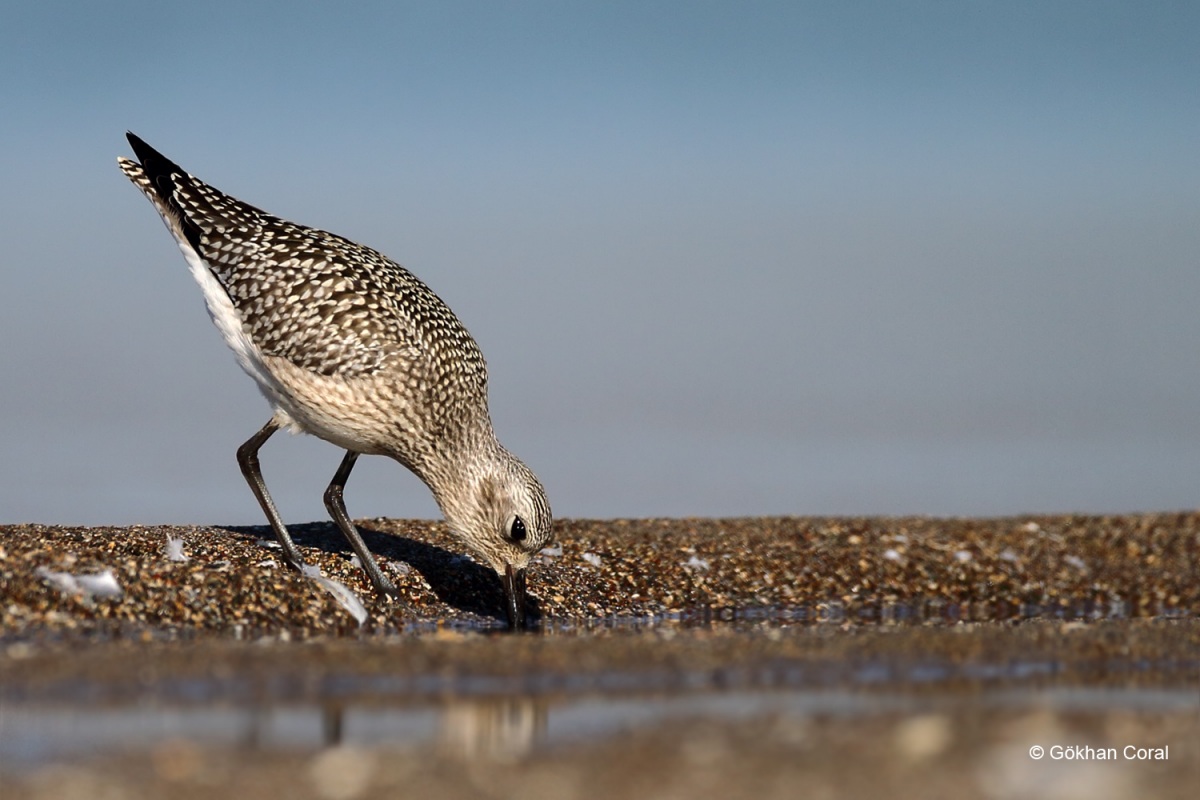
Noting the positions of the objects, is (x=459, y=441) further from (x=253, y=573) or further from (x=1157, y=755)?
(x=1157, y=755)

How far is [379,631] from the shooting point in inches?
350

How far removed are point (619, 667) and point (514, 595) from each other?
2.90 m

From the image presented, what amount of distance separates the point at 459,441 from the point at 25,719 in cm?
470

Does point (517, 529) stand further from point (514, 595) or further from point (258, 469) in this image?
point (258, 469)

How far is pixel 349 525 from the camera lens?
10.0 meters

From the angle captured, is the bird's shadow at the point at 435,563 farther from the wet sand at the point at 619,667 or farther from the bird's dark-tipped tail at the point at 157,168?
the bird's dark-tipped tail at the point at 157,168

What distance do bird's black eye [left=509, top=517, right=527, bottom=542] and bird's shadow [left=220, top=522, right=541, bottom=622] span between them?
0.69 meters

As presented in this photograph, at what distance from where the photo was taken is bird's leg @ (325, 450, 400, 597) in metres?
9.63

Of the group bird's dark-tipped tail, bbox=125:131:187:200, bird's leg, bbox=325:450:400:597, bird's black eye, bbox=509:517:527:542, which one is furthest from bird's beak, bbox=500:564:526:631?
bird's dark-tipped tail, bbox=125:131:187:200

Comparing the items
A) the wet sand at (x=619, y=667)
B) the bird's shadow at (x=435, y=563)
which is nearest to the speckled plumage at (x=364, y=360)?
the bird's shadow at (x=435, y=563)

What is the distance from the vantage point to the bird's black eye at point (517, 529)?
31.0 feet

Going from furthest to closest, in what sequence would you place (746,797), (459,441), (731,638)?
(459,441) < (731,638) < (746,797)

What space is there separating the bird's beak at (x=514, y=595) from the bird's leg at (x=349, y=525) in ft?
2.66

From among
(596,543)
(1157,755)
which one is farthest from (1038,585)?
(1157,755)
